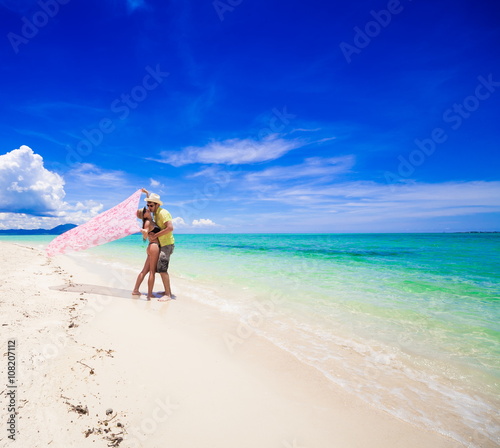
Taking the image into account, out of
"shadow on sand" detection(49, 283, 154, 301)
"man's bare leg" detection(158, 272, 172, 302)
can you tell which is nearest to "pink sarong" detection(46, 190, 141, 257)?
"shadow on sand" detection(49, 283, 154, 301)

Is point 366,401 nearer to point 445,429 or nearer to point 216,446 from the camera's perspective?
point 445,429

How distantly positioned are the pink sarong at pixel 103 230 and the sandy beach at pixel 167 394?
209 cm

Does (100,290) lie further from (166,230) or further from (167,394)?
(167,394)

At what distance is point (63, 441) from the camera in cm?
197

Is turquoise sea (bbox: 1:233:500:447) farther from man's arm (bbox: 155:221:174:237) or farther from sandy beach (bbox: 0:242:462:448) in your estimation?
man's arm (bbox: 155:221:174:237)

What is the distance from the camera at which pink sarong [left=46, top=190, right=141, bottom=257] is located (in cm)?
642

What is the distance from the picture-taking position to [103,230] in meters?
6.58

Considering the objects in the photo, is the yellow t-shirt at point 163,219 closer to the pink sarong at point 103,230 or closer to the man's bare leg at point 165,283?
the pink sarong at point 103,230

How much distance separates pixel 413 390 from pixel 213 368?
268 centimetres

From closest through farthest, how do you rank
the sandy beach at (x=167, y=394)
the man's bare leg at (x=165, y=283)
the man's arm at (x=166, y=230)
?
the sandy beach at (x=167, y=394)
the man's arm at (x=166, y=230)
the man's bare leg at (x=165, y=283)

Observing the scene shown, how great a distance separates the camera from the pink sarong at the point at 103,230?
253 inches

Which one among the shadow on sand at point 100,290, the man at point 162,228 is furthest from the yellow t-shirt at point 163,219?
the shadow on sand at point 100,290

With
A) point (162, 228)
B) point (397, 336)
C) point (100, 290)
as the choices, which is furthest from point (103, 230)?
point (397, 336)

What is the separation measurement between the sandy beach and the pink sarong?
209 centimetres
